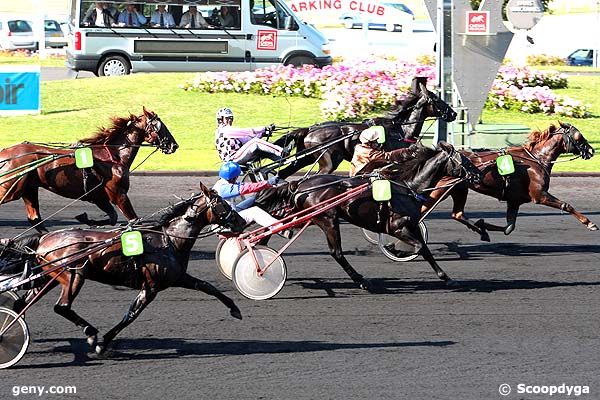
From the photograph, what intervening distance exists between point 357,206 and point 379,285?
0.84 metres

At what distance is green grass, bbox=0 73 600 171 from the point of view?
20.4m

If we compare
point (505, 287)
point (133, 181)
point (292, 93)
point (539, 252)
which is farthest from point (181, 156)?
point (505, 287)

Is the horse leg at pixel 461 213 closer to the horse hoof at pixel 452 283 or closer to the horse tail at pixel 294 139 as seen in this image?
the horse hoof at pixel 452 283

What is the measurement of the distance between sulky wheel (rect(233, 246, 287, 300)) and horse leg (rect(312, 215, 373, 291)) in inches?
26.5

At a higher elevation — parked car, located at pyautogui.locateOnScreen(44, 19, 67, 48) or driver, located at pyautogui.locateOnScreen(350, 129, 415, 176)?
parked car, located at pyautogui.locateOnScreen(44, 19, 67, 48)

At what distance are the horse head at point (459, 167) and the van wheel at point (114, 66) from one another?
51.1 feet

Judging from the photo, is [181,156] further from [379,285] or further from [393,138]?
[379,285]

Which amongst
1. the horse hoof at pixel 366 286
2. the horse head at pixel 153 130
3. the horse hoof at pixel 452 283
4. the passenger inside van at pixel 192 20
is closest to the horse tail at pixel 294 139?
the horse head at pixel 153 130

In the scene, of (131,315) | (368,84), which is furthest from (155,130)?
(368,84)

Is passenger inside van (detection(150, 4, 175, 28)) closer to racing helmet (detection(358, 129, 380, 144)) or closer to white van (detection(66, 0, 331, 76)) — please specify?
white van (detection(66, 0, 331, 76))

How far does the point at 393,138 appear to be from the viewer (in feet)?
43.5

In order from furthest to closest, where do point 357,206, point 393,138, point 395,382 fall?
point 393,138, point 357,206, point 395,382

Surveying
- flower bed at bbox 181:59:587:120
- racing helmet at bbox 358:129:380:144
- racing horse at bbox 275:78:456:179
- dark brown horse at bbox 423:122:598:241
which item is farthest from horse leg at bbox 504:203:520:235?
flower bed at bbox 181:59:587:120

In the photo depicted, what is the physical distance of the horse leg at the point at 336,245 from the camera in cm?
1013
